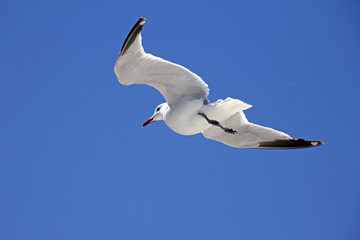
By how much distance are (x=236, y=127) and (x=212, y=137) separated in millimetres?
471

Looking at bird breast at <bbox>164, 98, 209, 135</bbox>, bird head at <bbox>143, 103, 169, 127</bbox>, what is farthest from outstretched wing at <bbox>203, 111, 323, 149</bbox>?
bird head at <bbox>143, 103, 169, 127</bbox>

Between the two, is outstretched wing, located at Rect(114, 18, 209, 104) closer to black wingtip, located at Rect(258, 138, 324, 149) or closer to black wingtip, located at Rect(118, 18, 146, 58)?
black wingtip, located at Rect(118, 18, 146, 58)

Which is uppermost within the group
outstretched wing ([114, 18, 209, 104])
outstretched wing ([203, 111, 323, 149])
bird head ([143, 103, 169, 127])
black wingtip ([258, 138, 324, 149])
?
bird head ([143, 103, 169, 127])

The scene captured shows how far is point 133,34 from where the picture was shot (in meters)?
4.95

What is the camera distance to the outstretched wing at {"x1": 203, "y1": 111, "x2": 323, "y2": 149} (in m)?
6.13

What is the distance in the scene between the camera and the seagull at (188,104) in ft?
17.2

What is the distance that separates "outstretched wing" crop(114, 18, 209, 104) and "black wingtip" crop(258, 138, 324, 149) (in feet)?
4.63

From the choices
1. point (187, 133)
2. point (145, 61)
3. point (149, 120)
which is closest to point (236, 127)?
point (187, 133)

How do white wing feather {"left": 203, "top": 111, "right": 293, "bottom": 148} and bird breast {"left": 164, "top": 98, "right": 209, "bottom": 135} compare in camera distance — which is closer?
bird breast {"left": 164, "top": 98, "right": 209, "bottom": 135}

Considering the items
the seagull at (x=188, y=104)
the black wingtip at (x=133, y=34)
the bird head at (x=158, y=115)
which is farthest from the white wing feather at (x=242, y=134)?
the black wingtip at (x=133, y=34)

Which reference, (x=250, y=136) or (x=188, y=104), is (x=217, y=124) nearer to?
(x=188, y=104)

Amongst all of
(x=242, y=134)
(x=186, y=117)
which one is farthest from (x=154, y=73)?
(x=242, y=134)

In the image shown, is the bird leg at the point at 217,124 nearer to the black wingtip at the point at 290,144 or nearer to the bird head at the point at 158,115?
the black wingtip at the point at 290,144

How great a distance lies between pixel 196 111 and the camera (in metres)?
5.67
